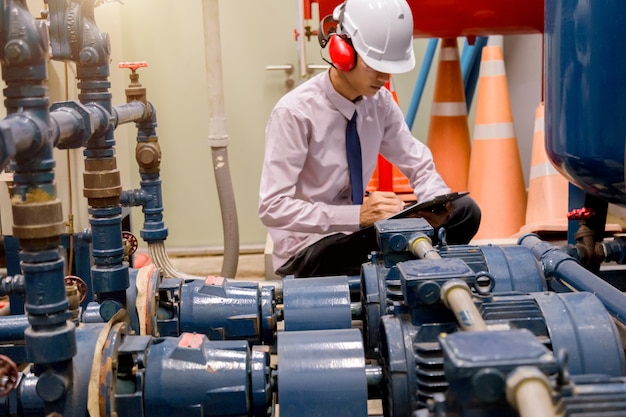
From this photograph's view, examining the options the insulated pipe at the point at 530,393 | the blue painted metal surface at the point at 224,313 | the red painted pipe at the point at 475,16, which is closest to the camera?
Result: the insulated pipe at the point at 530,393

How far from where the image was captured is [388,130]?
246cm

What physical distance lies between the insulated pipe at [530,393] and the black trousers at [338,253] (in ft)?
4.20

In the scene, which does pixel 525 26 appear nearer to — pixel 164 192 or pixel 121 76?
pixel 121 76

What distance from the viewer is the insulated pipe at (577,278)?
1464 mm

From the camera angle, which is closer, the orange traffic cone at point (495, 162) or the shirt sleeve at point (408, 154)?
the shirt sleeve at point (408, 154)

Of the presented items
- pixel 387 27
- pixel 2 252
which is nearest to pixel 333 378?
pixel 387 27

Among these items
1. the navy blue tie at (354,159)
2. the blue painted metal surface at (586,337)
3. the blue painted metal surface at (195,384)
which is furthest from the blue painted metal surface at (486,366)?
the navy blue tie at (354,159)

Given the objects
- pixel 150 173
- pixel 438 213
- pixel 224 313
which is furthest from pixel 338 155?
pixel 224 313

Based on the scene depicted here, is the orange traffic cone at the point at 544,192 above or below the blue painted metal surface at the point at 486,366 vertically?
below

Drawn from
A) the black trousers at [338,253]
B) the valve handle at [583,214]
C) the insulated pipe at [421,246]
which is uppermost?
the insulated pipe at [421,246]

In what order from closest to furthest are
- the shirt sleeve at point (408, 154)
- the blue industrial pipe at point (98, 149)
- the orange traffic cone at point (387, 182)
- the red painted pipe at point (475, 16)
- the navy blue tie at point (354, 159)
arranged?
the blue industrial pipe at point (98, 149) → the navy blue tie at point (354, 159) → the shirt sleeve at point (408, 154) → the red painted pipe at point (475, 16) → the orange traffic cone at point (387, 182)

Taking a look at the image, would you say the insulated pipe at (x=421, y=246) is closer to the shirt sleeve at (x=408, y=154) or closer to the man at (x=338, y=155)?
the man at (x=338, y=155)

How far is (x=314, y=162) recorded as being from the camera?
2225 mm

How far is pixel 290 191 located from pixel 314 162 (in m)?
0.14
